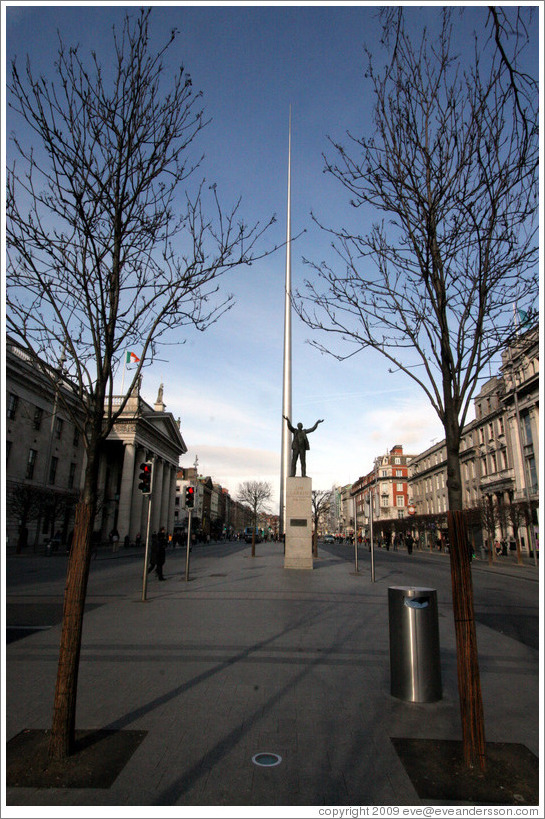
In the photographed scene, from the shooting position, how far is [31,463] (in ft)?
142

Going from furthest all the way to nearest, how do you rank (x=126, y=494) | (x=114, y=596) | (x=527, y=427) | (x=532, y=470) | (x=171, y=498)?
Result: (x=171, y=498) → (x=126, y=494) → (x=527, y=427) → (x=532, y=470) → (x=114, y=596)

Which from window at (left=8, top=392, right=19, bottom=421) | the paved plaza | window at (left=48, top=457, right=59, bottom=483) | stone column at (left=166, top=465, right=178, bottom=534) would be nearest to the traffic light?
the paved plaza

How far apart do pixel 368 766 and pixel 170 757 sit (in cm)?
152

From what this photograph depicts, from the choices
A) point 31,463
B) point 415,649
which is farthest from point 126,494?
point 415,649

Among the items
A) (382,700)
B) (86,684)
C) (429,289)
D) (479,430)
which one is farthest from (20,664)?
(479,430)

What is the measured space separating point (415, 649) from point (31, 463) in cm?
4426

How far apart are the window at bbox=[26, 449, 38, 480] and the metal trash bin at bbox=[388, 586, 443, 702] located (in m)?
43.4

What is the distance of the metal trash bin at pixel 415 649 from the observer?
5383 millimetres

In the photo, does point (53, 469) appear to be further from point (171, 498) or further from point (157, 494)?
point (171, 498)

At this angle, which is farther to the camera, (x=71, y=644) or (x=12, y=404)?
(x=12, y=404)

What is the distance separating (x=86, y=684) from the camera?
5633 mm

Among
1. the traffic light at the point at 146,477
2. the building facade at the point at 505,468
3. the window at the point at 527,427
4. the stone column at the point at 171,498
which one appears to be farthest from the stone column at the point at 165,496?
the traffic light at the point at 146,477

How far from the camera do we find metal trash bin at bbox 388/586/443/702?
5383mm

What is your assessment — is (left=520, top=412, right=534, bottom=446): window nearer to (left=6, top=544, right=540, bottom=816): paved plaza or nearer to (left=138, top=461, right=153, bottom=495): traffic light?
(left=6, top=544, right=540, bottom=816): paved plaza
